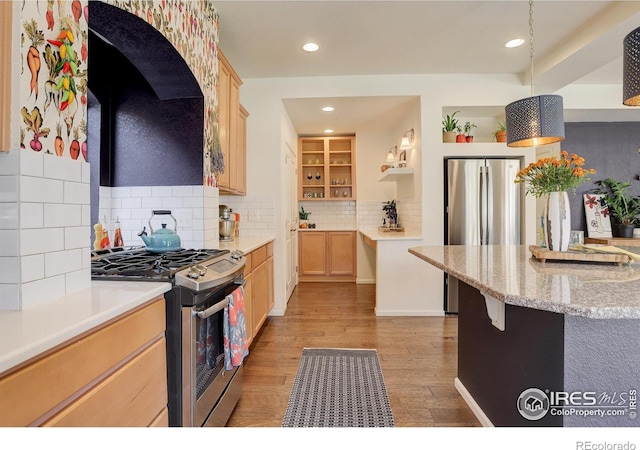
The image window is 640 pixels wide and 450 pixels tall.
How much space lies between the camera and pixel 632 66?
147cm

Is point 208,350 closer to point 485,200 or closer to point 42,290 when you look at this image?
point 42,290

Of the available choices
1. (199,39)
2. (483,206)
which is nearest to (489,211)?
(483,206)

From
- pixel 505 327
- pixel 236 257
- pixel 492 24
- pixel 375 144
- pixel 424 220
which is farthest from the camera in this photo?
pixel 375 144

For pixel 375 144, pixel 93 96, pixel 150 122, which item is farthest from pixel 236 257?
pixel 375 144

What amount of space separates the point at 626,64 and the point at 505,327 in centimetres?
134

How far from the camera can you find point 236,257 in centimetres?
197

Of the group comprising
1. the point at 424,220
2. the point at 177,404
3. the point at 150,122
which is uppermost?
the point at 150,122

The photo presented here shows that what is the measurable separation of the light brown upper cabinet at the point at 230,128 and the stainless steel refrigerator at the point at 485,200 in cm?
224

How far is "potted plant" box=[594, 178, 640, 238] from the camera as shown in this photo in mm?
4242

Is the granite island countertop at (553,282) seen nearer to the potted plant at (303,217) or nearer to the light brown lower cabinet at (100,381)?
the light brown lower cabinet at (100,381)

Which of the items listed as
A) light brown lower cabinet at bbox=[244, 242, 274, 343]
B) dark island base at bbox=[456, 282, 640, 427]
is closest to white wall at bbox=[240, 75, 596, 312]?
light brown lower cabinet at bbox=[244, 242, 274, 343]

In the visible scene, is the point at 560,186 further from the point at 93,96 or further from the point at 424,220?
the point at 93,96

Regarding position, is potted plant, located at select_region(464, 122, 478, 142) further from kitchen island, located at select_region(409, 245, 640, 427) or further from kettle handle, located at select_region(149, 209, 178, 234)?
kettle handle, located at select_region(149, 209, 178, 234)

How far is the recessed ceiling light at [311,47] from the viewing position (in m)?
2.90
